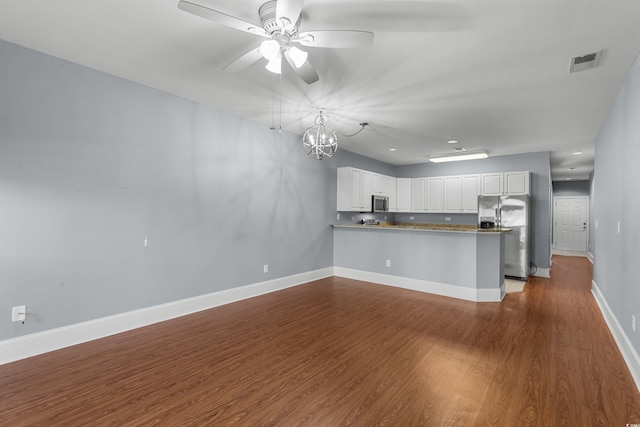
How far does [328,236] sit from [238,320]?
2.84 m

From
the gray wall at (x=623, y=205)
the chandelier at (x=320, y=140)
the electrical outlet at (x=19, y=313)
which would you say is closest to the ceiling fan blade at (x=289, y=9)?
the chandelier at (x=320, y=140)

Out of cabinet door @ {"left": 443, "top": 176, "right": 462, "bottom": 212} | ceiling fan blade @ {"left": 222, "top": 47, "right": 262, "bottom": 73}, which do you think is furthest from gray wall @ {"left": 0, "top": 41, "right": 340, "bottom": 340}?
cabinet door @ {"left": 443, "top": 176, "right": 462, "bottom": 212}

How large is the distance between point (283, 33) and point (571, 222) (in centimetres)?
1274

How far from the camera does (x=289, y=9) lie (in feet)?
5.57

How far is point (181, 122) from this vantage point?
12.3 ft

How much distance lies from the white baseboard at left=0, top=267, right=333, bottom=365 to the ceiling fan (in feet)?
9.78

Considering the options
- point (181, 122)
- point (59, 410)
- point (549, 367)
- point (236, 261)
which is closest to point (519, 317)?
point (549, 367)

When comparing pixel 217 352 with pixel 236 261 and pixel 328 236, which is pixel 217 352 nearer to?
pixel 236 261

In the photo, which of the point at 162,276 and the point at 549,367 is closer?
the point at 549,367

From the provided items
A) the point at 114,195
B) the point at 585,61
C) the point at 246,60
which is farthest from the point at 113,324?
the point at 585,61

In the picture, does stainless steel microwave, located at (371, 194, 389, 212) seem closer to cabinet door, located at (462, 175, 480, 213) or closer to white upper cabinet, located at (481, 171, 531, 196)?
cabinet door, located at (462, 175, 480, 213)

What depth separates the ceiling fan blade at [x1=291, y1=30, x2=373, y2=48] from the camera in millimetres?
1856

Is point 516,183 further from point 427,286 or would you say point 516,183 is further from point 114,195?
point 114,195

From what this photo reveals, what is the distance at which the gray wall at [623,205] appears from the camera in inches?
99.0
